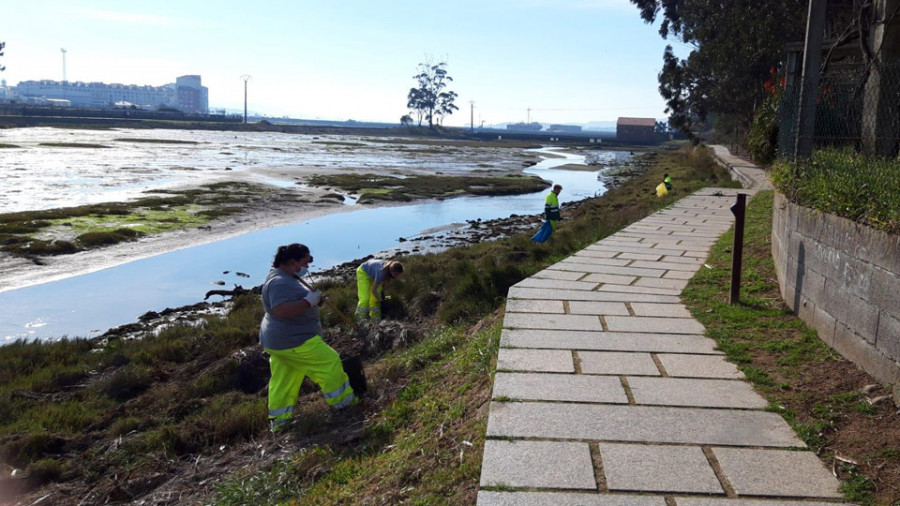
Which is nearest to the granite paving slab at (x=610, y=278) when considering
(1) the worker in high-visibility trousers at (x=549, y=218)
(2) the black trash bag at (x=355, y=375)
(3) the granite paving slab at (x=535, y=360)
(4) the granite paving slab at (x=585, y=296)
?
(4) the granite paving slab at (x=585, y=296)

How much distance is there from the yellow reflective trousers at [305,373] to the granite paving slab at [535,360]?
4.47 ft

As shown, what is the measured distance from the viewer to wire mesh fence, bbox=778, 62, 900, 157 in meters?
5.19

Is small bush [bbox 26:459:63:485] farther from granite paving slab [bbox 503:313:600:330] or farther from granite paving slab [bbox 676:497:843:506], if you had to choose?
granite paving slab [bbox 676:497:843:506]

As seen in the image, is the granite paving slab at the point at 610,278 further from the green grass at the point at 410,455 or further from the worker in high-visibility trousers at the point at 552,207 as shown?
the worker in high-visibility trousers at the point at 552,207

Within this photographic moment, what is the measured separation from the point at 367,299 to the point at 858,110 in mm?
5817

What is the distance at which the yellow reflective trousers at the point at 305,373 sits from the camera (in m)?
5.60

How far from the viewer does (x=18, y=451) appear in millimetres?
5738

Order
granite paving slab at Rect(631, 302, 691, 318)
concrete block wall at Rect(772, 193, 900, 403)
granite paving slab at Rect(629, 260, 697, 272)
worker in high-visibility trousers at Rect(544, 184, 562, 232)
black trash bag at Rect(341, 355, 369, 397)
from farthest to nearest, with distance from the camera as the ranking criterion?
worker in high-visibility trousers at Rect(544, 184, 562, 232), granite paving slab at Rect(629, 260, 697, 272), granite paving slab at Rect(631, 302, 691, 318), black trash bag at Rect(341, 355, 369, 397), concrete block wall at Rect(772, 193, 900, 403)

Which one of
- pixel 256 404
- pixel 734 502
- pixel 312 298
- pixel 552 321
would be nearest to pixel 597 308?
pixel 552 321

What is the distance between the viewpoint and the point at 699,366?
15.5 feet

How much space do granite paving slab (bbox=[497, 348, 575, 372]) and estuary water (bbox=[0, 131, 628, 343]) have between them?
25.8 feet

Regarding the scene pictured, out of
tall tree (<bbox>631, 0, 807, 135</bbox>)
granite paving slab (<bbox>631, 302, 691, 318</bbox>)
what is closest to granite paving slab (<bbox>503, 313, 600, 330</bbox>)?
granite paving slab (<bbox>631, 302, 691, 318</bbox>)

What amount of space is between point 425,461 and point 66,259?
Answer: 14.0m

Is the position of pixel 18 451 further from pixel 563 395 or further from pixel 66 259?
pixel 66 259
